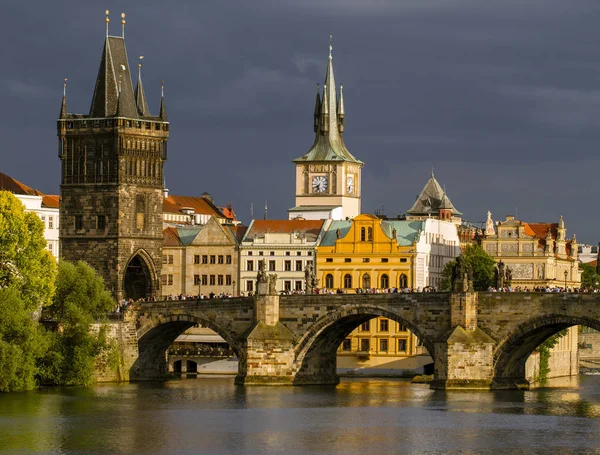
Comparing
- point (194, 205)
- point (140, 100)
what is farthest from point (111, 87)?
point (194, 205)

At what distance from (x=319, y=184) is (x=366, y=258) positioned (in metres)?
21.8

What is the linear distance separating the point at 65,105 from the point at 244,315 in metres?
24.0

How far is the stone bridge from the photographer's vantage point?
12131cm

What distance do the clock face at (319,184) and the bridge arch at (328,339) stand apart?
1676 inches

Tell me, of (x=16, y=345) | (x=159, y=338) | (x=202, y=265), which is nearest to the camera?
(x=16, y=345)

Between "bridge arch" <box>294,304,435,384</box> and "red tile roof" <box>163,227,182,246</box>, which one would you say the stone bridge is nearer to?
"bridge arch" <box>294,304,435,384</box>

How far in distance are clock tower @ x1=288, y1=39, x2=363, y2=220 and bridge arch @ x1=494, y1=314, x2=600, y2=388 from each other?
49877 millimetres

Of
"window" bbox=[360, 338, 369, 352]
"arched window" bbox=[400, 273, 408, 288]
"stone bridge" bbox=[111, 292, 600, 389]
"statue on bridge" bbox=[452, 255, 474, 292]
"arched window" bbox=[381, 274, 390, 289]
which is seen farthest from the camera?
"arched window" bbox=[400, 273, 408, 288]

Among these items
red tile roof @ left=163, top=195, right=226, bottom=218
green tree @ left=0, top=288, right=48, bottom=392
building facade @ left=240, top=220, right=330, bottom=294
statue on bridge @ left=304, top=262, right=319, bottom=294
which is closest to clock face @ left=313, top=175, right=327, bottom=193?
red tile roof @ left=163, top=195, right=226, bottom=218

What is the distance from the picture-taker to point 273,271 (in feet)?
513

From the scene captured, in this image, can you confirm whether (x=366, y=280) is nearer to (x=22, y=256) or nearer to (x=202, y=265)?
(x=202, y=265)

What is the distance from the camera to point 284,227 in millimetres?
158875

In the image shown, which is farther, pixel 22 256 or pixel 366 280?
pixel 366 280

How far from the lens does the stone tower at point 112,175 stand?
473 feet
